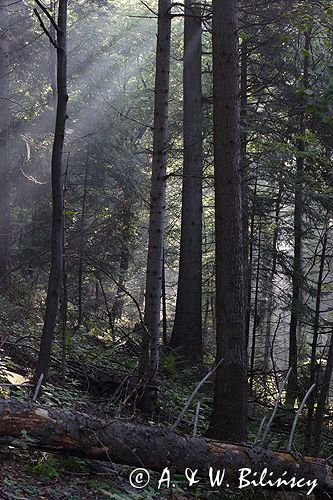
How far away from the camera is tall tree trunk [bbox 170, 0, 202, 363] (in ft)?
42.4

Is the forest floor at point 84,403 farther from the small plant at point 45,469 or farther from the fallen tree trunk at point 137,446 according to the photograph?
the fallen tree trunk at point 137,446

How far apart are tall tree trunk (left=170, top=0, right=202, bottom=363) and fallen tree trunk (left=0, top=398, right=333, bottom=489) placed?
719 centimetres

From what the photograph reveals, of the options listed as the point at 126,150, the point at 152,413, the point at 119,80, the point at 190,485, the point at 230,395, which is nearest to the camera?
the point at 190,485

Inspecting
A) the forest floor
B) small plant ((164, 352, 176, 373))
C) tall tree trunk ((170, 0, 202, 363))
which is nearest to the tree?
the forest floor

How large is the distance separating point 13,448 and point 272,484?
251cm

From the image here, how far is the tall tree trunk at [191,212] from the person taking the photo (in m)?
12.9

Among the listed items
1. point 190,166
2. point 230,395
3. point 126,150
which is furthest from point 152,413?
point 126,150

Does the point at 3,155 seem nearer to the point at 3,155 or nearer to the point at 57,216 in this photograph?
the point at 3,155

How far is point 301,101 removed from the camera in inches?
510

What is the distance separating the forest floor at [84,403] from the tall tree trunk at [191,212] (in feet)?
4.45

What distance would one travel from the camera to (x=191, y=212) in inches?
516

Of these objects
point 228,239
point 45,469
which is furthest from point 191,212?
point 45,469

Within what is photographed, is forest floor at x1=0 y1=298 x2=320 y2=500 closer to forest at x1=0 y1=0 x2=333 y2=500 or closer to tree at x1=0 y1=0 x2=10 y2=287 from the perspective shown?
forest at x1=0 y1=0 x2=333 y2=500

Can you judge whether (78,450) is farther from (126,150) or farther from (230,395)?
(126,150)
